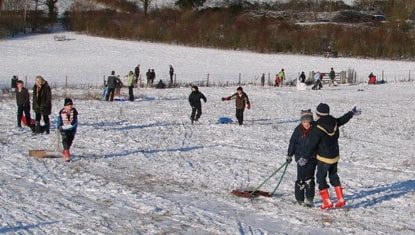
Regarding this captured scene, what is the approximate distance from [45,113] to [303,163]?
8.39 meters

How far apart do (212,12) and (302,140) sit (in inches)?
2729

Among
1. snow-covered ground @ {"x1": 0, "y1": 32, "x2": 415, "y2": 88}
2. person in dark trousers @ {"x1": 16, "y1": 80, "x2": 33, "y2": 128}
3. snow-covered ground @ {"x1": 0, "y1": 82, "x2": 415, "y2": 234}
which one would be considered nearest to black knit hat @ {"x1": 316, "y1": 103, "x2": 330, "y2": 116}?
snow-covered ground @ {"x1": 0, "y1": 82, "x2": 415, "y2": 234}

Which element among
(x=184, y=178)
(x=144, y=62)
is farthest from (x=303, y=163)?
(x=144, y=62)

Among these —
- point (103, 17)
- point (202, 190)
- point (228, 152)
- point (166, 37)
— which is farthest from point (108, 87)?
point (103, 17)

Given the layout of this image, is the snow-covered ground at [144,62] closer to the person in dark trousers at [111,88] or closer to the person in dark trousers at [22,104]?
the person in dark trousers at [111,88]

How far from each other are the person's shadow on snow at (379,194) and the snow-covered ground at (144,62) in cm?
3347

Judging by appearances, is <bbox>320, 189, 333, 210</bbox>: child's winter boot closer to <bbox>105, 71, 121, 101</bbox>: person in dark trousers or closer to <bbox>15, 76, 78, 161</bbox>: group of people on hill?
<bbox>15, 76, 78, 161</bbox>: group of people on hill

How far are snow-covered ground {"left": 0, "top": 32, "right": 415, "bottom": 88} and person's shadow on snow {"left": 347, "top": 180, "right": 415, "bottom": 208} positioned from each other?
33.5 metres

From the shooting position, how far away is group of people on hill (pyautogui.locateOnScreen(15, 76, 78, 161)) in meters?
12.8

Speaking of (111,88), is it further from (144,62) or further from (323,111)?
(144,62)

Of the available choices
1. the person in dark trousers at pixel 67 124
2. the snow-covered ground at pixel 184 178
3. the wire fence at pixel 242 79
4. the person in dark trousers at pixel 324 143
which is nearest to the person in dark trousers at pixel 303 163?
the person in dark trousers at pixel 324 143

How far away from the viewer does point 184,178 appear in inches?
466

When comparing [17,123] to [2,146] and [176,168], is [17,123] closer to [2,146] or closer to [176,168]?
[2,146]

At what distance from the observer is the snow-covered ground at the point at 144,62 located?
164ft
